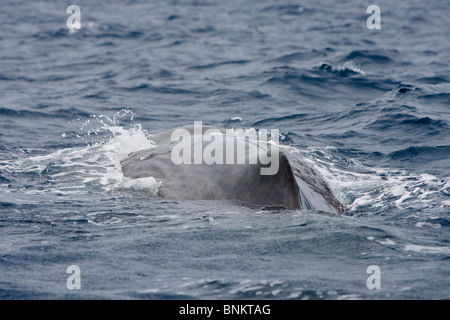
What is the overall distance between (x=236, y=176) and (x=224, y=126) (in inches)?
267

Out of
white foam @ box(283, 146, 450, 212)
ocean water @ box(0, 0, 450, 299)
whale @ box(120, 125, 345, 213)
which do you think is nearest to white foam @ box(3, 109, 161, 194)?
ocean water @ box(0, 0, 450, 299)

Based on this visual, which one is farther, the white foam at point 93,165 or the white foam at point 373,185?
the white foam at point 93,165

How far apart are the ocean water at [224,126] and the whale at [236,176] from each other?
0.70ft

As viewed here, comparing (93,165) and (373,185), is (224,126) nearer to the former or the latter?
(93,165)

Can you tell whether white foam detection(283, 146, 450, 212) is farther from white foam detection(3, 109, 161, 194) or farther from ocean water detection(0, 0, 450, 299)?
white foam detection(3, 109, 161, 194)

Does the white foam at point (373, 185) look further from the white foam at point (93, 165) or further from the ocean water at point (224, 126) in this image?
the white foam at point (93, 165)

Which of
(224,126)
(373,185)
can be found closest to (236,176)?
(373,185)

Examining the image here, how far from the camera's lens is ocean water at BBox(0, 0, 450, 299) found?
21.1 ft

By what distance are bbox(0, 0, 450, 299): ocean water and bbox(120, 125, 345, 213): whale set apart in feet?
0.70

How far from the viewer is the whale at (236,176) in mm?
7828

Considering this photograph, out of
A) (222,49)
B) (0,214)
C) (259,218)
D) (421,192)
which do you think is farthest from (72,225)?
(222,49)

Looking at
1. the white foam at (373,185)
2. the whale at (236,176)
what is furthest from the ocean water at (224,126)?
A: the whale at (236,176)

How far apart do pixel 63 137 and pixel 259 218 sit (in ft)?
24.7
